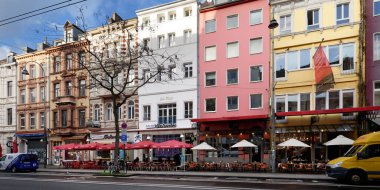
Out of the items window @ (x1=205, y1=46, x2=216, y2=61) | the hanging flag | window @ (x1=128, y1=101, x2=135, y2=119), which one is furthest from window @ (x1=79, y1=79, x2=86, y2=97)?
the hanging flag

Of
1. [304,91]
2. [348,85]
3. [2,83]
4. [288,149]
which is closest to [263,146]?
[288,149]

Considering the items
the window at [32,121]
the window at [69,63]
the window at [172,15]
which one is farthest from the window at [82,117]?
the window at [172,15]

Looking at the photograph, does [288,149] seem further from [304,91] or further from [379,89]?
[379,89]

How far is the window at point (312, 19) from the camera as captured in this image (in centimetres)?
3347

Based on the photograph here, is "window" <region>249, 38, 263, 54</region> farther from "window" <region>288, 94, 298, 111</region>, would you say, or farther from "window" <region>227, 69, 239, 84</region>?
"window" <region>288, 94, 298, 111</region>

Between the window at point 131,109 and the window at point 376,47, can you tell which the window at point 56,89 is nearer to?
the window at point 131,109

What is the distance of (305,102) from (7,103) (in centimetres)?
4019

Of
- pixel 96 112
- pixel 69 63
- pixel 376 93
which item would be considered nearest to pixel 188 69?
pixel 96 112

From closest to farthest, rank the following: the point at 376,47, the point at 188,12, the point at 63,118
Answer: the point at 376,47 < the point at 188,12 < the point at 63,118

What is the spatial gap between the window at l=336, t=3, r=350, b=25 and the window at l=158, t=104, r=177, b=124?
17.1m

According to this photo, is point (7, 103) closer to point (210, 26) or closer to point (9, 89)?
point (9, 89)

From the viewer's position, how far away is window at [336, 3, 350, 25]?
31.9m

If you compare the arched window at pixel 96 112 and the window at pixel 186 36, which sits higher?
the window at pixel 186 36

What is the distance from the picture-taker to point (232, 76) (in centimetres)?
3791
